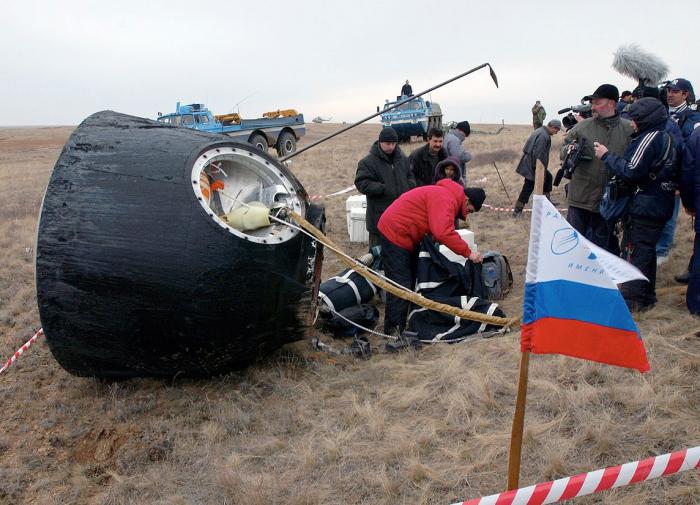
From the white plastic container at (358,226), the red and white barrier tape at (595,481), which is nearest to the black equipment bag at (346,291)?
the white plastic container at (358,226)

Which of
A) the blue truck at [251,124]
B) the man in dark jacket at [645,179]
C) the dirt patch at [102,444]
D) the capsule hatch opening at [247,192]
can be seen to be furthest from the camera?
the blue truck at [251,124]

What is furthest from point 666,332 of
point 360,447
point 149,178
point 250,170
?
point 149,178

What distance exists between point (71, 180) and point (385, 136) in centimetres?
291

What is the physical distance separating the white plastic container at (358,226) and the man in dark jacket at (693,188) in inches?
160

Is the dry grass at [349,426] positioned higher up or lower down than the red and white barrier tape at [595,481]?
lower down

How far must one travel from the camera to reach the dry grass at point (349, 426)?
110 inches

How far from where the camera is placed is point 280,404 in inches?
151

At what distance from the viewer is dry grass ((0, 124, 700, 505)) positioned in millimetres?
2785

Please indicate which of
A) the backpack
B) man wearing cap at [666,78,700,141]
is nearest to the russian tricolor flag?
the backpack

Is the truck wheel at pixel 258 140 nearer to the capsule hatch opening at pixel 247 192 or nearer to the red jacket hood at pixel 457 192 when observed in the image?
the red jacket hood at pixel 457 192

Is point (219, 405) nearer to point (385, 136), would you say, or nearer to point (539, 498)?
point (539, 498)

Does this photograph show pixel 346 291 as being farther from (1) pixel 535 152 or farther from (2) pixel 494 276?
(1) pixel 535 152

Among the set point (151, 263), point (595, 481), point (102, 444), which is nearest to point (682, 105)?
point (595, 481)

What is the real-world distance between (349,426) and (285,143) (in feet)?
56.2
